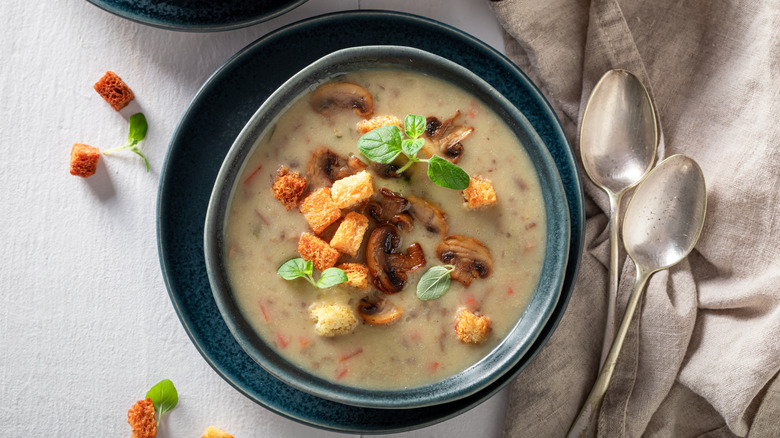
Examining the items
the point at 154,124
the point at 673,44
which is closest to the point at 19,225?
the point at 154,124

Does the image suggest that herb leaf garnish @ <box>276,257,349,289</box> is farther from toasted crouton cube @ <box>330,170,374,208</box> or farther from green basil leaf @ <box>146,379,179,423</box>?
green basil leaf @ <box>146,379,179,423</box>

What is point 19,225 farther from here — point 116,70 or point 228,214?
point 228,214

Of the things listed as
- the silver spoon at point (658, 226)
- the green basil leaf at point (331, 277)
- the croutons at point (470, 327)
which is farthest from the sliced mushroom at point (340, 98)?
the silver spoon at point (658, 226)

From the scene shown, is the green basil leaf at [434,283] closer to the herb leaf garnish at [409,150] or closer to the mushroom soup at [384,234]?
the mushroom soup at [384,234]

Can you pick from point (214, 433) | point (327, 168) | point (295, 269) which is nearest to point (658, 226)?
point (327, 168)

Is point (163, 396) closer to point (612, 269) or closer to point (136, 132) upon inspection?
point (136, 132)
